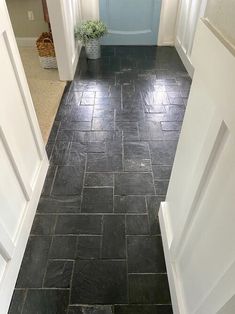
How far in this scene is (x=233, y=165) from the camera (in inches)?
22.9

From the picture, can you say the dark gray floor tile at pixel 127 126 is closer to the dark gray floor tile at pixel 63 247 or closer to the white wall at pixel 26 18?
the dark gray floor tile at pixel 63 247

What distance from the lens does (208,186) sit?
0.74m

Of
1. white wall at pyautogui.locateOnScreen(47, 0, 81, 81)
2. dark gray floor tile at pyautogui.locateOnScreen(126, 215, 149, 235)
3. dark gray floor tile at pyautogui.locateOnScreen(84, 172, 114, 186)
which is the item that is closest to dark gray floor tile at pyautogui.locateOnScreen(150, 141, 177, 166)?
dark gray floor tile at pyautogui.locateOnScreen(84, 172, 114, 186)

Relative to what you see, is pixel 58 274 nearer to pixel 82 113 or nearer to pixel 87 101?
pixel 82 113

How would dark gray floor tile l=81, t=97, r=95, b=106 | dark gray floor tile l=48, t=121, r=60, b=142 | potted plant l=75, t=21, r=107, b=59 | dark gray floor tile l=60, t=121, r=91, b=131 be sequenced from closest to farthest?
1. dark gray floor tile l=48, t=121, r=60, b=142
2. dark gray floor tile l=60, t=121, r=91, b=131
3. dark gray floor tile l=81, t=97, r=95, b=106
4. potted plant l=75, t=21, r=107, b=59

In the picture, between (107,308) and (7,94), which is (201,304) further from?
(7,94)

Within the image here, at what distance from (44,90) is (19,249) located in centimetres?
177

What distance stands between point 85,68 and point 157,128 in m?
1.39

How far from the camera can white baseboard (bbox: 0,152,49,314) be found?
1073mm

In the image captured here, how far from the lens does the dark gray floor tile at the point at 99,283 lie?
3.75 feet

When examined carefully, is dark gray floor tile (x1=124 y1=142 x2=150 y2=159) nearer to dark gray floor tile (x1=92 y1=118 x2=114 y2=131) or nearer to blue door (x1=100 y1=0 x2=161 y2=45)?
dark gray floor tile (x1=92 y1=118 x2=114 y2=131)

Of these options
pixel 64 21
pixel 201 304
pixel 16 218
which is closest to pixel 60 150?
pixel 16 218

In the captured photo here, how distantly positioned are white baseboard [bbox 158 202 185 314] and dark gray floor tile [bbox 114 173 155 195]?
0.24 metres

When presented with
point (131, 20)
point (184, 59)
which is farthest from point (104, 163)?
point (131, 20)
